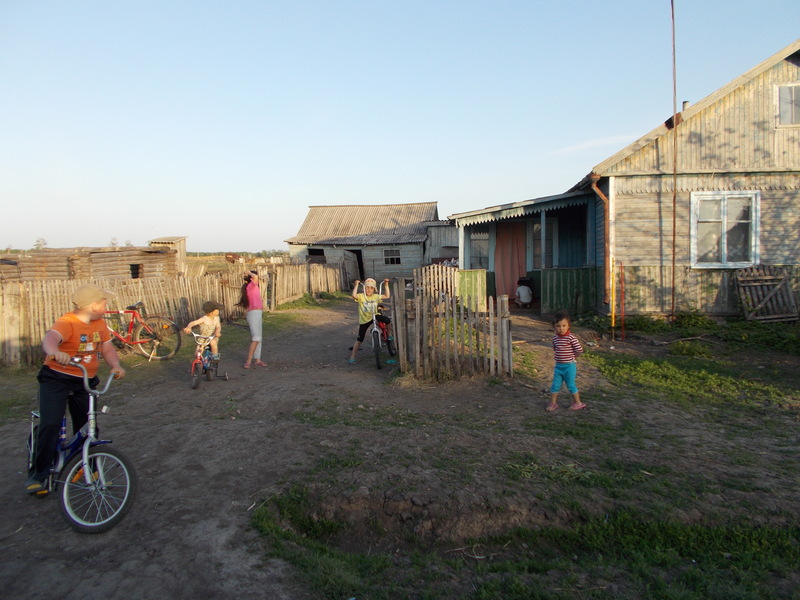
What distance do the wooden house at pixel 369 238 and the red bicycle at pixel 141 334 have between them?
17.1 m

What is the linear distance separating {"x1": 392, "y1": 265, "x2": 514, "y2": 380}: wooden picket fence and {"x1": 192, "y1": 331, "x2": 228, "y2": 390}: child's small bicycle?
280cm

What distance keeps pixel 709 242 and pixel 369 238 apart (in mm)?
21066

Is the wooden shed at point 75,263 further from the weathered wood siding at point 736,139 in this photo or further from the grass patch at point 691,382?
the weathered wood siding at point 736,139

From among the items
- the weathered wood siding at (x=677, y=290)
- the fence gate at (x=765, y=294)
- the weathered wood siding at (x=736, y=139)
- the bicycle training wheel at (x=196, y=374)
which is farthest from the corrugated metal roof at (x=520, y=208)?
the bicycle training wheel at (x=196, y=374)

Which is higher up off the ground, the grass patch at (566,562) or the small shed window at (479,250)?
the small shed window at (479,250)

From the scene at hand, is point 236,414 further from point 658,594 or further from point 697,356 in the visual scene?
point 697,356

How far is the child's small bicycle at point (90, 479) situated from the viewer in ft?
12.1

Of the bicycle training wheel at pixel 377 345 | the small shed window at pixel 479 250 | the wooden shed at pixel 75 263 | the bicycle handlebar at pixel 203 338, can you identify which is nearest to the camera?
the bicycle handlebar at pixel 203 338

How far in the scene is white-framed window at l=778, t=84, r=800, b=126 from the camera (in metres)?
12.1

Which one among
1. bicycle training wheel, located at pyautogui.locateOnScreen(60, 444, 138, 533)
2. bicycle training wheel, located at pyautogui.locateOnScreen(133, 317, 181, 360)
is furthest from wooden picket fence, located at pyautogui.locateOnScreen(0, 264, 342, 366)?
bicycle training wheel, located at pyautogui.locateOnScreen(60, 444, 138, 533)

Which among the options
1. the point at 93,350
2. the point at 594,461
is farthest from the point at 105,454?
the point at 594,461

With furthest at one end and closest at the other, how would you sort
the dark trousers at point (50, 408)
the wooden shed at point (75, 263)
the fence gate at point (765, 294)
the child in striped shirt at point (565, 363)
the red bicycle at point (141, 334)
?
1. the wooden shed at point (75, 263)
2. the fence gate at point (765, 294)
3. the red bicycle at point (141, 334)
4. the child in striped shirt at point (565, 363)
5. the dark trousers at point (50, 408)

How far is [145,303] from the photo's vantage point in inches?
482

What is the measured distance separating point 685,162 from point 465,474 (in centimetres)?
1047
